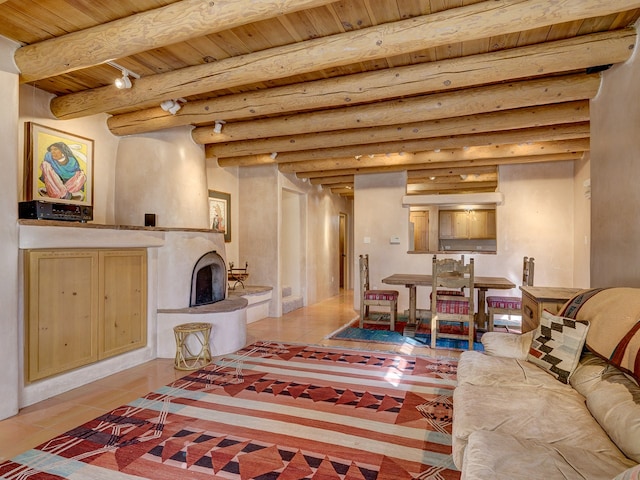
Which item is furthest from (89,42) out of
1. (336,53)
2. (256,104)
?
(336,53)

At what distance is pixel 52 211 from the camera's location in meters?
2.88

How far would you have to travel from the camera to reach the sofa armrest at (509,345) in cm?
248

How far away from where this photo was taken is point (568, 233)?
5441 mm

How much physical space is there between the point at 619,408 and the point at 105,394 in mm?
3366

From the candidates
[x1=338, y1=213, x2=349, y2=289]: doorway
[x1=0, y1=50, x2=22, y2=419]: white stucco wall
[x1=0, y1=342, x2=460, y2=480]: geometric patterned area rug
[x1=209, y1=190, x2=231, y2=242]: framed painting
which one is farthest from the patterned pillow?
[x1=338, y1=213, x2=349, y2=289]: doorway

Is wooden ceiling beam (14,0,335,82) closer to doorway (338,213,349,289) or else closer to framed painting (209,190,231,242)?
framed painting (209,190,231,242)

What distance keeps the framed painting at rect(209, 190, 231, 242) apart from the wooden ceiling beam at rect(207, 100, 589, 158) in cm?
91

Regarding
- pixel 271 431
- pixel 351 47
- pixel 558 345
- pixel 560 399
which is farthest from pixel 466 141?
pixel 271 431

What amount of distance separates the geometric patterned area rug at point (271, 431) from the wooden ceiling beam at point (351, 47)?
2.49 metres

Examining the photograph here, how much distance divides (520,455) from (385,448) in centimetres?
101

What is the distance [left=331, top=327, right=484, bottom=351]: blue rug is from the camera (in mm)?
4312

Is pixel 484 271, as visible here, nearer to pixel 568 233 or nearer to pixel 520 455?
pixel 568 233

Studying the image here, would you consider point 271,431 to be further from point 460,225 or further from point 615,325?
point 460,225

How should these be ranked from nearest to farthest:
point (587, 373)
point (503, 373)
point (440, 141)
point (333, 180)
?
point (587, 373) < point (503, 373) < point (440, 141) < point (333, 180)
